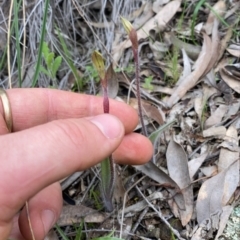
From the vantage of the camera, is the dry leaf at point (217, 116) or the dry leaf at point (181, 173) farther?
the dry leaf at point (217, 116)

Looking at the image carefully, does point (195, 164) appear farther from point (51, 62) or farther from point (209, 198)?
point (51, 62)

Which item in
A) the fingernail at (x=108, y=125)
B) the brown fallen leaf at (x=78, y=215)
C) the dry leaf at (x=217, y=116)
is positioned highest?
the fingernail at (x=108, y=125)

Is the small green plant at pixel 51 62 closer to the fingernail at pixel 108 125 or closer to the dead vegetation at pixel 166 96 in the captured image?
the dead vegetation at pixel 166 96

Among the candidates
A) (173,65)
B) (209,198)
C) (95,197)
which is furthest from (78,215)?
(173,65)

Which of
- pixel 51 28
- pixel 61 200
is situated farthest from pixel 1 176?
pixel 51 28

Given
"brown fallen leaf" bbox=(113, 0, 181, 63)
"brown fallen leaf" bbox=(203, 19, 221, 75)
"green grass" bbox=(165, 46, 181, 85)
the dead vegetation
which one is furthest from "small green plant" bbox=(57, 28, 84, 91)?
"brown fallen leaf" bbox=(203, 19, 221, 75)

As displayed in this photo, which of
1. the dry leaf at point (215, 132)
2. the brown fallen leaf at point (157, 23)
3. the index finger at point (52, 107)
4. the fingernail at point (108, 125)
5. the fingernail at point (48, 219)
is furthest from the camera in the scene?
the brown fallen leaf at point (157, 23)

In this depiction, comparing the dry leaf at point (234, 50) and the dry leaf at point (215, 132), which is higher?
the dry leaf at point (234, 50)

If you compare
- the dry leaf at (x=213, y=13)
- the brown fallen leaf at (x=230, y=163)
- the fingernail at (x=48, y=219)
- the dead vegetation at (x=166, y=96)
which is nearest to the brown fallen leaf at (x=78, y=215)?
the dead vegetation at (x=166, y=96)
